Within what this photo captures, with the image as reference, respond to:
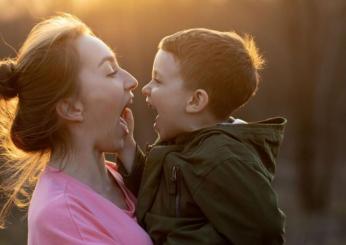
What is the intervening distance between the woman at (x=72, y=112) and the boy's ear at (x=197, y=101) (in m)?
0.20

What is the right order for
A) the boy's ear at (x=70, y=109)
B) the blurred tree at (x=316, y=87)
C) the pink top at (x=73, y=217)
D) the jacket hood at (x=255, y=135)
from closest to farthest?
the pink top at (x=73, y=217) < the jacket hood at (x=255, y=135) < the boy's ear at (x=70, y=109) < the blurred tree at (x=316, y=87)

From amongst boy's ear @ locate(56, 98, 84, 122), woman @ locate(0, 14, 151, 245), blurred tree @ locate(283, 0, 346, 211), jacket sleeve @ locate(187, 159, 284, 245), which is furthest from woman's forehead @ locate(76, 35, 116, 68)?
blurred tree @ locate(283, 0, 346, 211)

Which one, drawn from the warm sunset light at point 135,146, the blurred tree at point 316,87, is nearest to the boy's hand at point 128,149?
the warm sunset light at point 135,146

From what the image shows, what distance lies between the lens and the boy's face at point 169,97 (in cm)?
275

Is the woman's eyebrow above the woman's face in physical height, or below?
above

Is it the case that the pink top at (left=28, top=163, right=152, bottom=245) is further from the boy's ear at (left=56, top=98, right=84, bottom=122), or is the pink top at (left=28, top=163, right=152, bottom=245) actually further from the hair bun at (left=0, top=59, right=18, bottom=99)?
the hair bun at (left=0, top=59, right=18, bottom=99)

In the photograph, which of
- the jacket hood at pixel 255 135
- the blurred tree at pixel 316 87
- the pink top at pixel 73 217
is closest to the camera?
the pink top at pixel 73 217

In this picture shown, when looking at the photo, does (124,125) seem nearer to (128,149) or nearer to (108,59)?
(128,149)

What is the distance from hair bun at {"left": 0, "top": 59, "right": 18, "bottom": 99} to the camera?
275cm

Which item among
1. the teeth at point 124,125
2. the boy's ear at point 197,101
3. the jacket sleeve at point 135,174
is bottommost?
the jacket sleeve at point 135,174

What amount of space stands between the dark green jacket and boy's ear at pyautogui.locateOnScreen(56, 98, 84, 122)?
28 centimetres

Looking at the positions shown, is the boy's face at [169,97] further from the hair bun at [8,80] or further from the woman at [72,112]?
the hair bun at [8,80]

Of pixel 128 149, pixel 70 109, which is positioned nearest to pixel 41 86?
pixel 70 109

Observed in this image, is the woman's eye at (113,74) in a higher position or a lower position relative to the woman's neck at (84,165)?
higher
